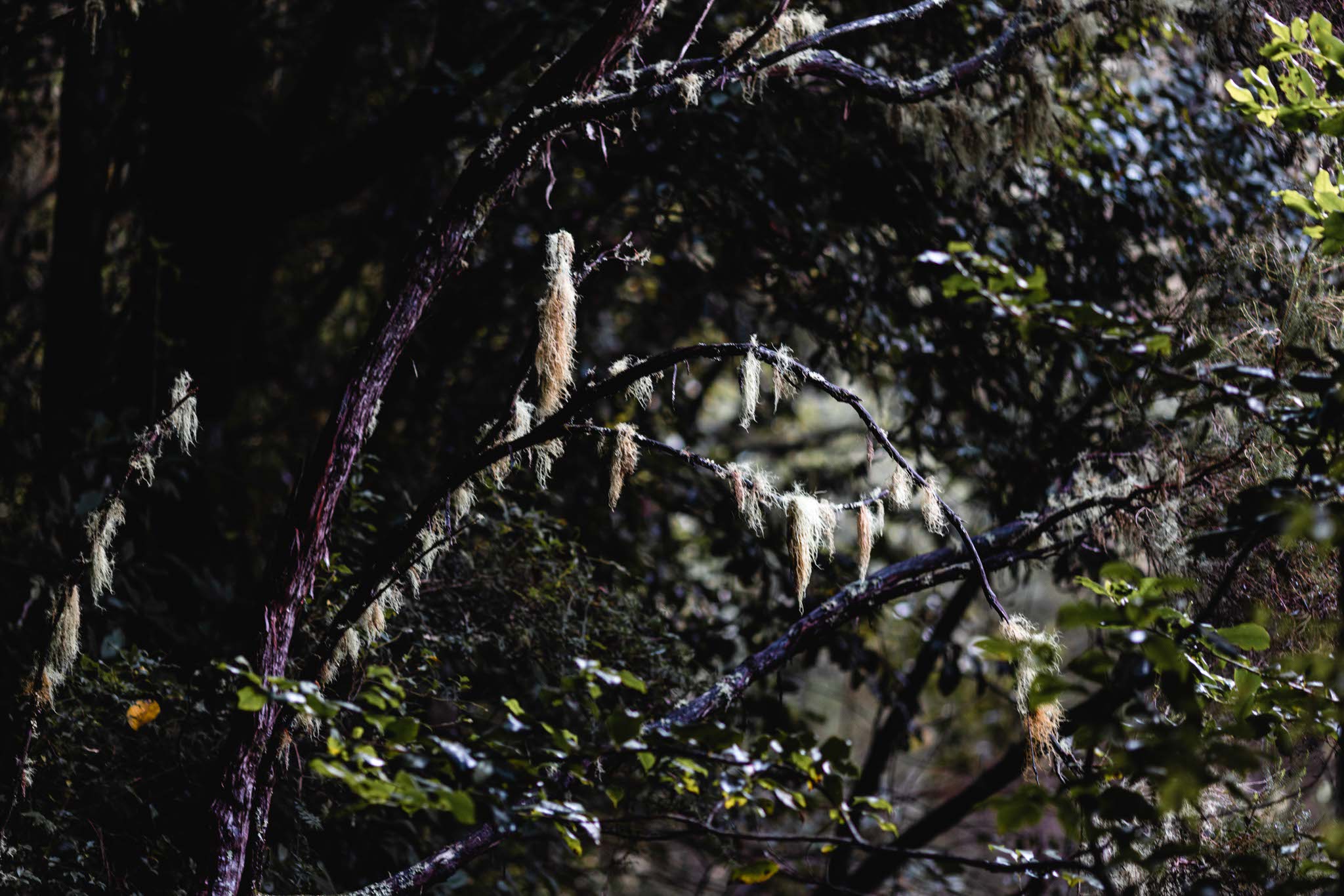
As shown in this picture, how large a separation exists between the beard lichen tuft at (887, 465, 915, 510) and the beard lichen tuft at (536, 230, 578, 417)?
648 millimetres

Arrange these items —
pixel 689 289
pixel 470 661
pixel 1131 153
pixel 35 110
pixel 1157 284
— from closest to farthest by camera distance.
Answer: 1. pixel 470 661
2. pixel 1157 284
3. pixel 1131 153
4. pixel 689 289
5. pixel 35 110

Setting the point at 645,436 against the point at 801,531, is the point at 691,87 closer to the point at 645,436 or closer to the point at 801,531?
the point at 801,531

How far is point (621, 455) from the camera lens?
188 cm

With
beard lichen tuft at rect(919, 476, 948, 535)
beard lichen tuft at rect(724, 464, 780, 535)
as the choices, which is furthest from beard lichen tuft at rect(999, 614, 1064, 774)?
beard lichen tuft at rect(724, 464, 780, 535)

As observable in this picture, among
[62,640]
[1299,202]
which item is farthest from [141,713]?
[1299,202]

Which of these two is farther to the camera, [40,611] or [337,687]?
[40,611]

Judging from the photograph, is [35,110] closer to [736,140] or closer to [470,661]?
[736,140]

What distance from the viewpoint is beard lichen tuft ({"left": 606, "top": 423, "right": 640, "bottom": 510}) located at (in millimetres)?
1847

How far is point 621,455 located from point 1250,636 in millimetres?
1083

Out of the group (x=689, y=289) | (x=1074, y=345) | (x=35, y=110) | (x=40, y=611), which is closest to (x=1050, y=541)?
(x=1074, y=345)

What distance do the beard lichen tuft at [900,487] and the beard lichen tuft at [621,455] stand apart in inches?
18.9

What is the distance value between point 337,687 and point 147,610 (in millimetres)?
714

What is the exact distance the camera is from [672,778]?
2.15 meters

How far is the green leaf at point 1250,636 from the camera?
4.90ft
